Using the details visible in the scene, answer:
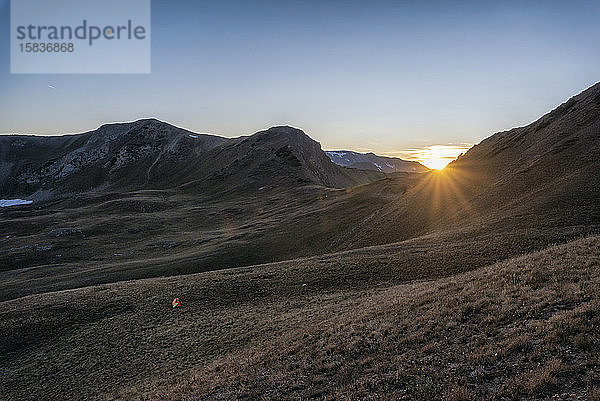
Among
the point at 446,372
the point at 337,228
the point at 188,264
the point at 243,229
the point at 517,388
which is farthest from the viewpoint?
the point at 243,229

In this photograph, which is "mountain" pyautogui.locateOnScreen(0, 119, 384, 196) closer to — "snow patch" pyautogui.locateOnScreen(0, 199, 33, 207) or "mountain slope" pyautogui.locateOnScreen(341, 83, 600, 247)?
"snow patch" pyautogui.locateOnScreen(0, 199, 33, 207)

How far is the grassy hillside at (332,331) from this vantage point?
37.8 feet

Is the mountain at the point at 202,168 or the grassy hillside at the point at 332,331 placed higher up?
the mountain at the point at 202,168

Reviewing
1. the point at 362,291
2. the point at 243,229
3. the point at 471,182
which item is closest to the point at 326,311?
the point at 362,291

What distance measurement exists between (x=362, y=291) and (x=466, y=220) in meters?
22.2

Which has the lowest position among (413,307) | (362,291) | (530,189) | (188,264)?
(188,264)

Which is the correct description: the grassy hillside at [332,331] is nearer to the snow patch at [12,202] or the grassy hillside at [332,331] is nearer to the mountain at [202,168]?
the mountain at [202,168]

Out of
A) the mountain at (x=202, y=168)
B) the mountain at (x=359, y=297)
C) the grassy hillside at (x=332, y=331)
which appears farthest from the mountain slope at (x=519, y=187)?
the mountain at (x=202, y=168)

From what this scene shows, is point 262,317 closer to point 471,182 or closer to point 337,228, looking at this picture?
point 337,228

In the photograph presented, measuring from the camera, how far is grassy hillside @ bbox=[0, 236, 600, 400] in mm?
11523

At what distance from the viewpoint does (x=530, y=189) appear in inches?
1660

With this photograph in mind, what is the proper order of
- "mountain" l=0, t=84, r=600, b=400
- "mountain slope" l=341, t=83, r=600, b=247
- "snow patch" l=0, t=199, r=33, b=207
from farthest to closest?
1. "snow patch" l=0, t=199, r=33, b=207
2. "mountain slope" l=341, t=83, r=600, b=247
3. "mountain" l=0, t=84, r=600, b=400

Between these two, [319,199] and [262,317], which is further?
[319,199]

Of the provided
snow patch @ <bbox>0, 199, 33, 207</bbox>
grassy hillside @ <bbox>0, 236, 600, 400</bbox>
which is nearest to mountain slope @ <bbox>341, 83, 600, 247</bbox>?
grassy hillside @ <bbox>0, 236, 600, 400</bbox>
